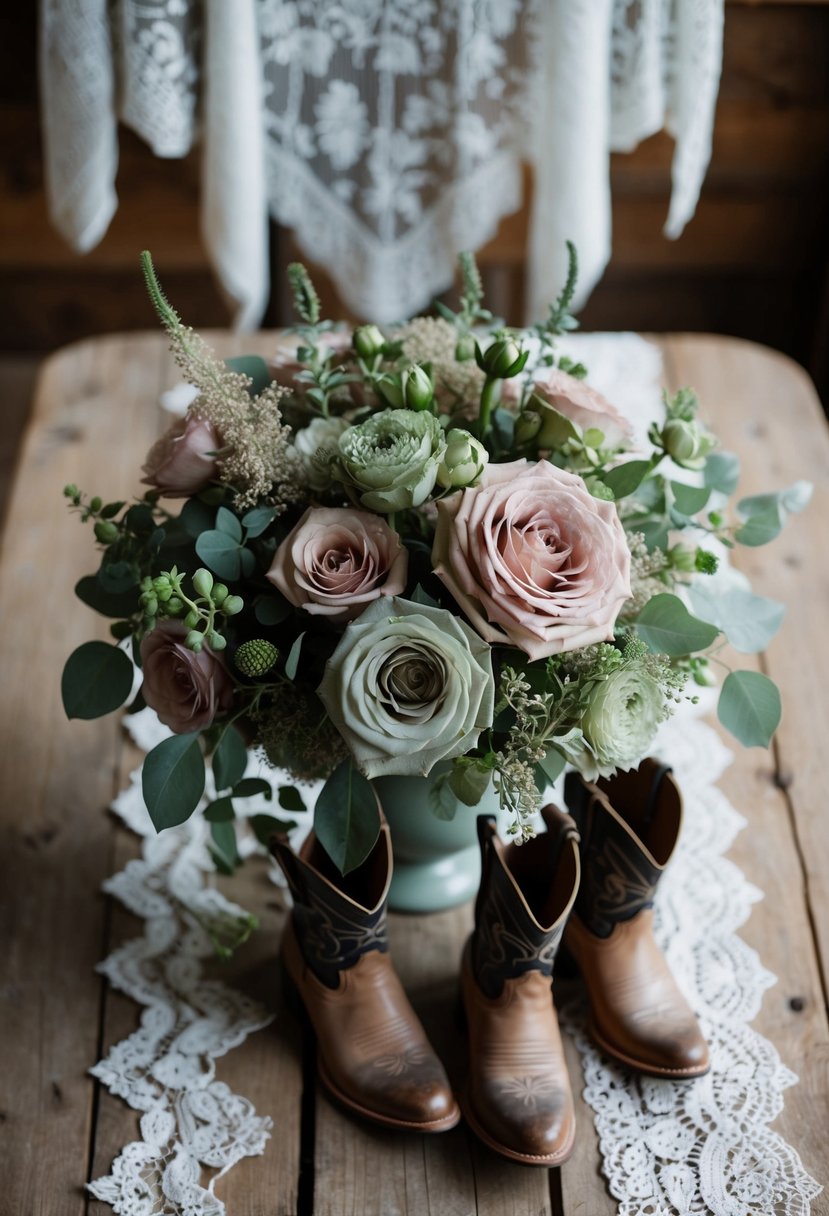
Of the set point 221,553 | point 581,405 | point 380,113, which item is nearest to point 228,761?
point 221,553

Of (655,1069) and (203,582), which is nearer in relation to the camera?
(203,582)

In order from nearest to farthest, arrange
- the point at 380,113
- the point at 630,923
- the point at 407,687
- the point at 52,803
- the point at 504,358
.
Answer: the point at 407,687 < the point at 504,358 < the point at 630,923 < the point at 52,803 < the point at 380,113

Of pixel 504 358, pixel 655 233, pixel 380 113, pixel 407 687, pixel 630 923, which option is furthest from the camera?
pixel 655 233

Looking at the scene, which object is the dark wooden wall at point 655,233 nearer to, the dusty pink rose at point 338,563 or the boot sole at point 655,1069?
the dusty pink rose at point 338,563

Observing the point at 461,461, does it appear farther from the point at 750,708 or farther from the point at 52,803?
the point at 52,803

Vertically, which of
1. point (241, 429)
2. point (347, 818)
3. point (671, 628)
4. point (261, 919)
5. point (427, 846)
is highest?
point (241, 429)

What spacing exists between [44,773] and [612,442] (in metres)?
0.63

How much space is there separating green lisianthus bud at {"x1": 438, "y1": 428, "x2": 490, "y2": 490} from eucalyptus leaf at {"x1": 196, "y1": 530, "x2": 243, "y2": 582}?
154 mm

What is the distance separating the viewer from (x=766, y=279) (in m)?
2.41

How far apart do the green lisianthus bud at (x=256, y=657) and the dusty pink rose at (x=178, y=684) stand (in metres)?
0.03

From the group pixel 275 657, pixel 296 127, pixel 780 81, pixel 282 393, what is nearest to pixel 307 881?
pixel 275 657

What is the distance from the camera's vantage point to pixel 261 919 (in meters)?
1.00

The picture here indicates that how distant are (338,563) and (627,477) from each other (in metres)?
0.23

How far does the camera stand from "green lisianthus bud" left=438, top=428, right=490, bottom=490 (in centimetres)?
74
